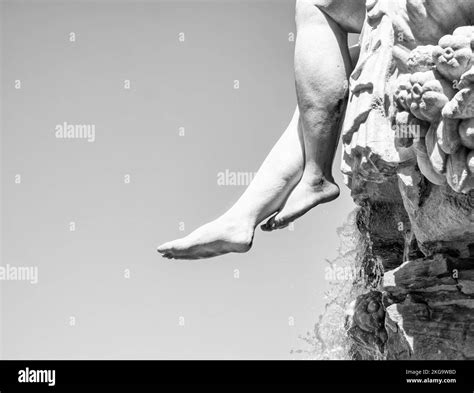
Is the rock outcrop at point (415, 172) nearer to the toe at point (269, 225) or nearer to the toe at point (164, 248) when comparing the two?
the toe at point (269, 225)

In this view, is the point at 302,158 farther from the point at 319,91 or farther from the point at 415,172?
the point at 415,172

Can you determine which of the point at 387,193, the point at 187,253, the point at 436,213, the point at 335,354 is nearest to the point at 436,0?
the point at 436,213

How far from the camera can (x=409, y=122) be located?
163 inches

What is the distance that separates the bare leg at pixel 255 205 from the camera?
18.2ft

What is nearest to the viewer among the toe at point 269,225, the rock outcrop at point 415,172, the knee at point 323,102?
the rock outcrop at point 415,172

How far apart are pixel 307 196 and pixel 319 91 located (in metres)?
0.57

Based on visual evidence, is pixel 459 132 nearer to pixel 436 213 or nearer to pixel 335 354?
pixel 436 213

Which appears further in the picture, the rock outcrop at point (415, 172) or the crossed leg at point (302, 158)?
the crossed leg at point (302, 158)

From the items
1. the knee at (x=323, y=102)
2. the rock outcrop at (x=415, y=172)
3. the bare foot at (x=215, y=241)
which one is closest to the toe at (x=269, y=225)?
the bare foot at (x=215, y=241)

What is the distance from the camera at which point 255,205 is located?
5578mm

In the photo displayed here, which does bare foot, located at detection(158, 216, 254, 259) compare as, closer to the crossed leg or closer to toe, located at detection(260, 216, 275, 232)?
the crossed leg

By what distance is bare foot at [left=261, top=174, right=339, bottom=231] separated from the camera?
5504mm
